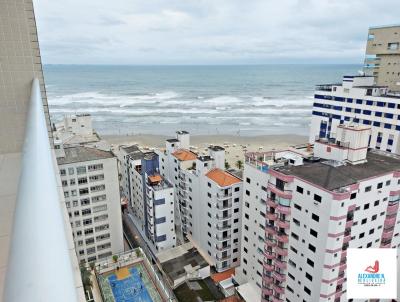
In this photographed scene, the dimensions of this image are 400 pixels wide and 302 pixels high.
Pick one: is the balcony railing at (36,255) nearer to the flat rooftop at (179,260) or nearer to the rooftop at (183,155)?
the flat rooftop at (179,260)

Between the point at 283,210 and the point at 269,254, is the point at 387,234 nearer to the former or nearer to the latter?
the point at 283,210

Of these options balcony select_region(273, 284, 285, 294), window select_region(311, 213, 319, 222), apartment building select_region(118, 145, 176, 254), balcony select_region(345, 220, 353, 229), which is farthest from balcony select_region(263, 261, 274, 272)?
apartment building select_region(118, 145, 176, 254)

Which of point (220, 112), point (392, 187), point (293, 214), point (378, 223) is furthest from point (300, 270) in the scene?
point (220, 112)

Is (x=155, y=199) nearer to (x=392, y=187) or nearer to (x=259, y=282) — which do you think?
(x=259, y=282)

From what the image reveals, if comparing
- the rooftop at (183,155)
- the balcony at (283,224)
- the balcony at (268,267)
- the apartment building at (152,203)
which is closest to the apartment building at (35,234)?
the balcony at (283,224)

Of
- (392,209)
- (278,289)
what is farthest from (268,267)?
(392,209)

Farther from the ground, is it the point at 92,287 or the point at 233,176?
the point at 233,176
